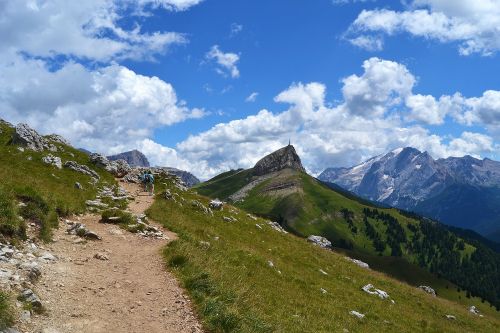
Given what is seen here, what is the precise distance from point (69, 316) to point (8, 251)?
499 cm

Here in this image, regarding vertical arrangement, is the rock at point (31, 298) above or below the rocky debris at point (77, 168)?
below

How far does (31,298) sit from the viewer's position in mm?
13875

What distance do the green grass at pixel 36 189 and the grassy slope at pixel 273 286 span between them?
6730 millimetres

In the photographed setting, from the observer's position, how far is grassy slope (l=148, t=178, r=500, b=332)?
18.3 metres

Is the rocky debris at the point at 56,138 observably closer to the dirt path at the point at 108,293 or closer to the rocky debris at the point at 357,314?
the dirt path at the point at 108,293

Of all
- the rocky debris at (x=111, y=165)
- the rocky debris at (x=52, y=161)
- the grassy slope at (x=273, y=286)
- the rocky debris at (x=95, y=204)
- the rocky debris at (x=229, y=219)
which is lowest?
the grassy slope at (x=273, y=286)

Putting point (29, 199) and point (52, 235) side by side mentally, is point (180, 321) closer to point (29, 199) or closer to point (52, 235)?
point (52, 235)

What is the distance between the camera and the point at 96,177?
47562 millimetres

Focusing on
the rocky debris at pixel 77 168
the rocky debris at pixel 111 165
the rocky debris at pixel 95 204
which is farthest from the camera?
the rocky debris at pixel 111 165

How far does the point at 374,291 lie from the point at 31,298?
2977cm

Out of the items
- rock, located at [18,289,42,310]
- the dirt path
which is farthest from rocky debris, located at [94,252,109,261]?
rock, located at [18,289,42,310]

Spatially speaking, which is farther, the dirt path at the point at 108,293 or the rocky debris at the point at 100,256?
the rocky debris at the point at 100,256

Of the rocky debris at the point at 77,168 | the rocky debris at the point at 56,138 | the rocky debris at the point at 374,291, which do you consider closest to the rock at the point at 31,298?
the rocky debris at the point at 374,291

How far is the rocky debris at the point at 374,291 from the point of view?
35969 mm
